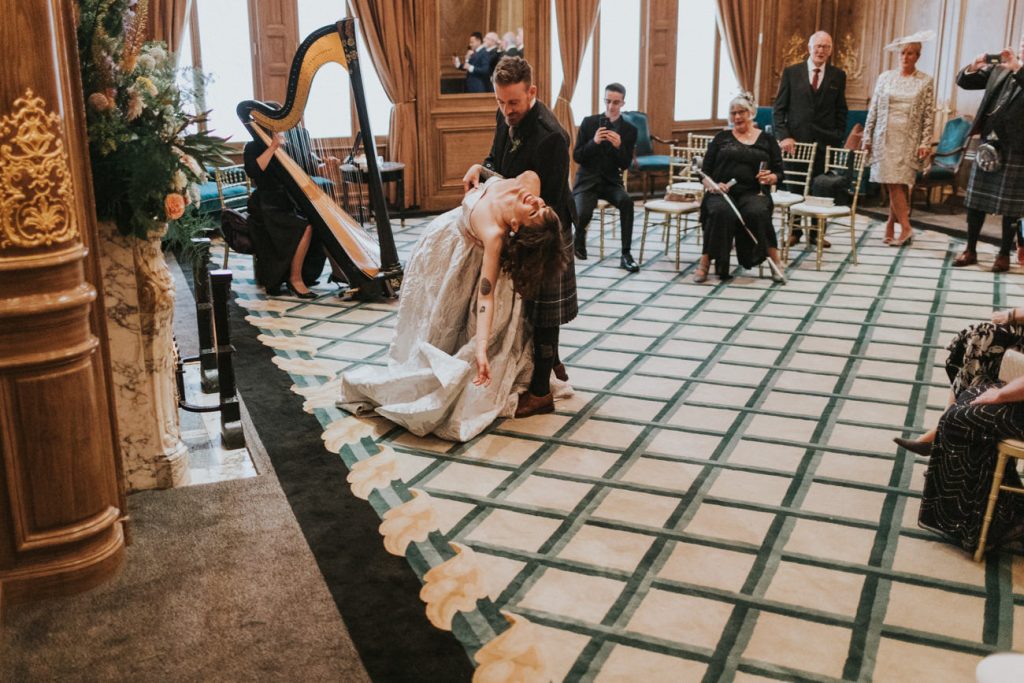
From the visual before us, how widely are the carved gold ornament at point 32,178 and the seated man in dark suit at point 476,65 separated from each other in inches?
284

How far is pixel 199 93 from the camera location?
11.5 ft

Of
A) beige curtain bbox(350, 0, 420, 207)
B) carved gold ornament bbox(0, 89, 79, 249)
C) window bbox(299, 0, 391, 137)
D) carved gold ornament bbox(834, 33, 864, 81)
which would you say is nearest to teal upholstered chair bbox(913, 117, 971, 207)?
carved gold ornament bbox(834, 33, 864, 81)

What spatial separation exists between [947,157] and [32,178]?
895 centimetres

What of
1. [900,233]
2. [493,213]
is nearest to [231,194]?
[493,213]

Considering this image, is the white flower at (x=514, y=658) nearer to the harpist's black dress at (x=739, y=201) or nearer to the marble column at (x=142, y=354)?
the marble column at (x=142, y=354)

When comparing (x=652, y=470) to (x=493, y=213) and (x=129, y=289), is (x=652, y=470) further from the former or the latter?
(x=129, y=289)

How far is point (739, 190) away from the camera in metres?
7.18

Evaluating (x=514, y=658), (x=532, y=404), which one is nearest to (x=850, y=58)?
(x=532, y=404)

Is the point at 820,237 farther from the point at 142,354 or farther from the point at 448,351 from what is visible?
the point at 142,354

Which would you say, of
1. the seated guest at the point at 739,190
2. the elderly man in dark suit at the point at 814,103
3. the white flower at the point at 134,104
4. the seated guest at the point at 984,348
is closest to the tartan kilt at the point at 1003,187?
the elderly man in dark suit at the point at 814,103

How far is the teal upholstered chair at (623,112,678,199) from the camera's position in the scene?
1009 cm

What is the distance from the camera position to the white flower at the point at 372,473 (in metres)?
3.83

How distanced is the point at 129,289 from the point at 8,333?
0.77 metres

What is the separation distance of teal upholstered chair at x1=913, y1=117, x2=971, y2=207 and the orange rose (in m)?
7.89
